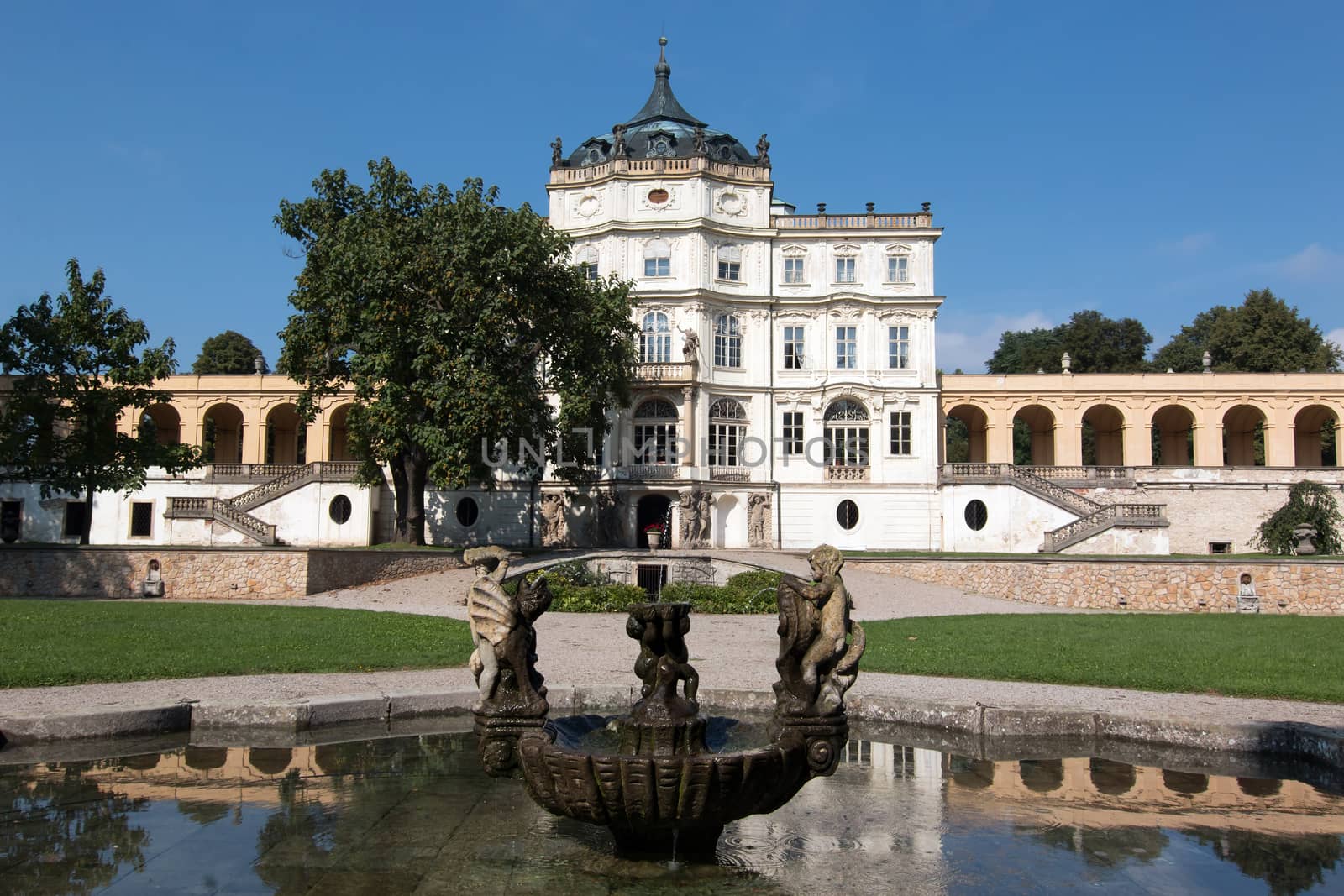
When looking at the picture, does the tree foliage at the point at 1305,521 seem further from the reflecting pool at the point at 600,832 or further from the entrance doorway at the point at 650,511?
the reflecting pool at the point at 600,832

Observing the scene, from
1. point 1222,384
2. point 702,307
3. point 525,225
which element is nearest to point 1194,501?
point 1222,384

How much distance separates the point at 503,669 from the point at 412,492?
28.7 meters

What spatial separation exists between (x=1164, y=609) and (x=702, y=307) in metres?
22.0

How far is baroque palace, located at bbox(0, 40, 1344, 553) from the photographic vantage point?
138 feet

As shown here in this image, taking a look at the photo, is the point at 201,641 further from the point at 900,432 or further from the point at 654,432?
the point at 900,432

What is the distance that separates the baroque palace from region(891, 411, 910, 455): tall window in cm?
7

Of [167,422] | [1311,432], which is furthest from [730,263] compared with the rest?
[1311,432]

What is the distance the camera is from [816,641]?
7621 mm

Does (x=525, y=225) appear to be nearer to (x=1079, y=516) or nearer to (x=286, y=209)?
(x=286, y=209)

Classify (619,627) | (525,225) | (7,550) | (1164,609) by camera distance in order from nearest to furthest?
(619,627), (7,550), (1164,609), (525,225)

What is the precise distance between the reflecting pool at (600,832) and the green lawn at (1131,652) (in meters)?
4.33

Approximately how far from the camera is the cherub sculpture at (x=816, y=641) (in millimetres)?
7523

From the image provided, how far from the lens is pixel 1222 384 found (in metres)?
48.7

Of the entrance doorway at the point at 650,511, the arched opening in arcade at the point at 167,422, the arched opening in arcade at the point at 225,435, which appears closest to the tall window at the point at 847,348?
the entrance doorway at the point at 650,511
